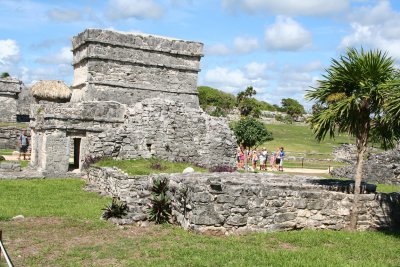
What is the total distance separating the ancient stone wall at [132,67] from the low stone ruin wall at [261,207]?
38.9 ft

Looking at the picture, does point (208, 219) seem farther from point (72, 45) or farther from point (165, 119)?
point (72, 45)

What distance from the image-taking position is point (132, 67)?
75.3ft

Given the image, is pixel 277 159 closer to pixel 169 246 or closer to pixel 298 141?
pixel 169 246

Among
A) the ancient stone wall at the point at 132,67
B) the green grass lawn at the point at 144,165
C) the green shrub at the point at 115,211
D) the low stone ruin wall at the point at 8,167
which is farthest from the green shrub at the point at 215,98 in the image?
the green shrub at the point at 115,211

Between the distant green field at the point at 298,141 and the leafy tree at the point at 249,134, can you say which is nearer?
the leafy tree at the point at 249,134

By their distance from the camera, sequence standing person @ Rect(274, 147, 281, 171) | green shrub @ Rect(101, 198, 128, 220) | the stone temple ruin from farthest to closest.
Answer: standing person @ Rect(274, 147, 281, 171)
the stone temple ruin
green shrub @ Rect(101, 198, 128, 220)

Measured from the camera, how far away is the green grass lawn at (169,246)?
7641 millimetres

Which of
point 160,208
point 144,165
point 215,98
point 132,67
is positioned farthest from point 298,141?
point 215,98

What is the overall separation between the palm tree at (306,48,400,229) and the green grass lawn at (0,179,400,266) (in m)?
1.81

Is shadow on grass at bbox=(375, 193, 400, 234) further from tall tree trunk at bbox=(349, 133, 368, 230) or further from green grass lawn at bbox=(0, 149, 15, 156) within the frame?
green grass lawn at bbox=(0, 149, 15, 156)

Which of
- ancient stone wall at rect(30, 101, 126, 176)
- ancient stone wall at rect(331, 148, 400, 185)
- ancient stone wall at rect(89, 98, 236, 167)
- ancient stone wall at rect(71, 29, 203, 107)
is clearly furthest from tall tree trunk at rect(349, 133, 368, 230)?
ancient stone wall at rect(71, 29, 203, 107)

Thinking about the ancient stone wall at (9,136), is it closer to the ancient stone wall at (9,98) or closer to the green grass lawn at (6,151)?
the green grass lawn at (6,151)

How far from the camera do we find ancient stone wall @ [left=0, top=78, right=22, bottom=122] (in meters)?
34.5

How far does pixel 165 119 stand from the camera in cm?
2123
